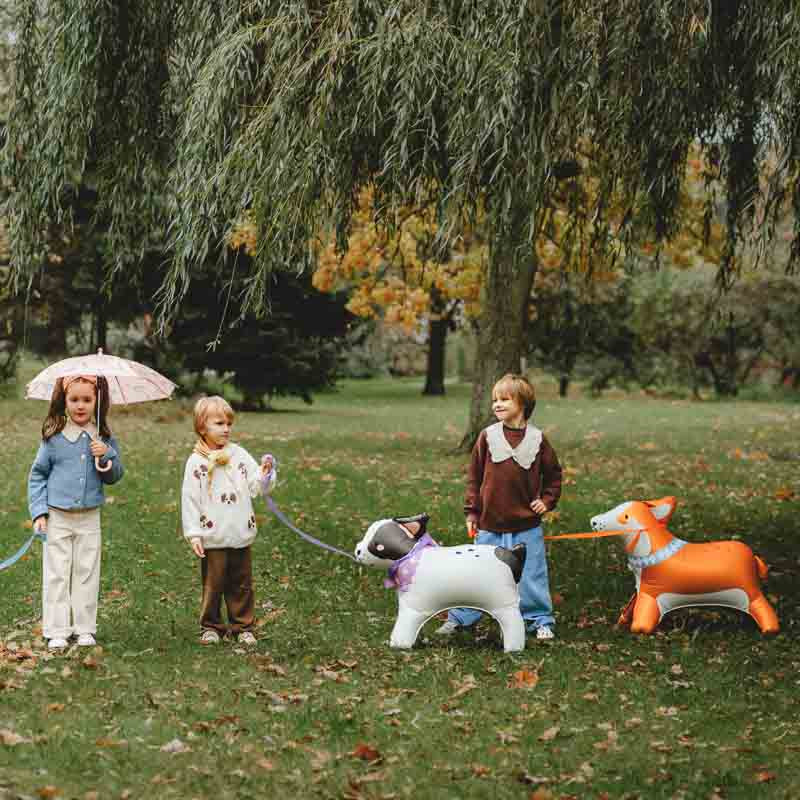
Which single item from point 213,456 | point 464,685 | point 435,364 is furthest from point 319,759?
point 435,364

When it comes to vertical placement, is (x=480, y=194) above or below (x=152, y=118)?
below

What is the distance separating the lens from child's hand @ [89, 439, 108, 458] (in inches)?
239

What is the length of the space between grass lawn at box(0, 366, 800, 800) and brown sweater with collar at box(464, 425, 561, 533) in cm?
67

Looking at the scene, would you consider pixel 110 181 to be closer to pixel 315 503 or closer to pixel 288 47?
pixel 288 47

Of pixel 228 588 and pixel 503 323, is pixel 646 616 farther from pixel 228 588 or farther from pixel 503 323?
pixel 503 323

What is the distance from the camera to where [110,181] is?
22.6ft

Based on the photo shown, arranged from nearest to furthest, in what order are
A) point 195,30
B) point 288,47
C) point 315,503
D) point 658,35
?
point 658,35 → point 288,47 → point 195,30 → point 315,503

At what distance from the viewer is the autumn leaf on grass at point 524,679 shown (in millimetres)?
5594

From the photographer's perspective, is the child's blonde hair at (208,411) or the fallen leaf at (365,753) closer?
the fallen leaf at (365,753)

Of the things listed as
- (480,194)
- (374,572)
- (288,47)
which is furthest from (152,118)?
(374,572)

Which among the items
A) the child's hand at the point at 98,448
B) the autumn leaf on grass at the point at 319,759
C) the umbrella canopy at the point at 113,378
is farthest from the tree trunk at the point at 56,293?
the autumn leaf on grass at the point at 319,759

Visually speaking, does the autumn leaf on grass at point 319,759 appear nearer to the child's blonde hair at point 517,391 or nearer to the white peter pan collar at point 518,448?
the white peter pan collar at point 518,448

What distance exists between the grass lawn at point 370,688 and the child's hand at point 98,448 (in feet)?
3.33

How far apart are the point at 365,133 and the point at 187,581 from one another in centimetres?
383
